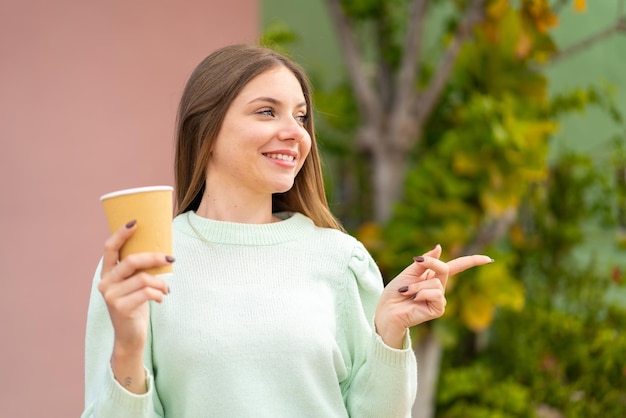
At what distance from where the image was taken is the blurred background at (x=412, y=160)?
376 centimetres

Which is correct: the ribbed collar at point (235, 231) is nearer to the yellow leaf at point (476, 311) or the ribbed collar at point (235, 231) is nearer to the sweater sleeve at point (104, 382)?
the sweater sleeve at point (104, 382)

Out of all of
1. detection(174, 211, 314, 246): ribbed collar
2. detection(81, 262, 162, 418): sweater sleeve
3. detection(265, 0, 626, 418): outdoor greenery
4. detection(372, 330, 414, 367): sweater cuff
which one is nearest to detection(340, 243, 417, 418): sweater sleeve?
detection(372, 330, 414, 367): sweater cuff

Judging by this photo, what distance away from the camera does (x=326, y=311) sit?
1.71 m

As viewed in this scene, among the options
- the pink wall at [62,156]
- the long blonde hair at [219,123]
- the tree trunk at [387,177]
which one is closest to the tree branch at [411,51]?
the tree trunk at [387,177]

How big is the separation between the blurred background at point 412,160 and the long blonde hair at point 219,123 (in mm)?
954

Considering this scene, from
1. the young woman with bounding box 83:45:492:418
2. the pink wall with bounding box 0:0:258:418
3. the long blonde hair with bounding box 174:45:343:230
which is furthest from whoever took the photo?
the pink wall with bounding box 0:0:258:418

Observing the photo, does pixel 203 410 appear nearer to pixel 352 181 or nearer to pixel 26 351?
pixel 26 351

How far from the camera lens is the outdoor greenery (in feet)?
14.2

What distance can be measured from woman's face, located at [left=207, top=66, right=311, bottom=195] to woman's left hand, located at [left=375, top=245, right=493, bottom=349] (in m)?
0.30

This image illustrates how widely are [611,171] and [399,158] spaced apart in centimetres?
160

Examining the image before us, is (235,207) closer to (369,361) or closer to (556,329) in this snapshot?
(369,361)

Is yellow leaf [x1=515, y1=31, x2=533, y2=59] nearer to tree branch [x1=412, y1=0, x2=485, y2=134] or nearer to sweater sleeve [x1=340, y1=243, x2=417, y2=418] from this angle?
tree branch [x1=412, y1=0, x2=485, y2=134]

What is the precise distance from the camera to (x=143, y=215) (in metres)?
1.35

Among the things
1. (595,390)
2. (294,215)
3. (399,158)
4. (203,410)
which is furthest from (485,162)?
(203,410)
